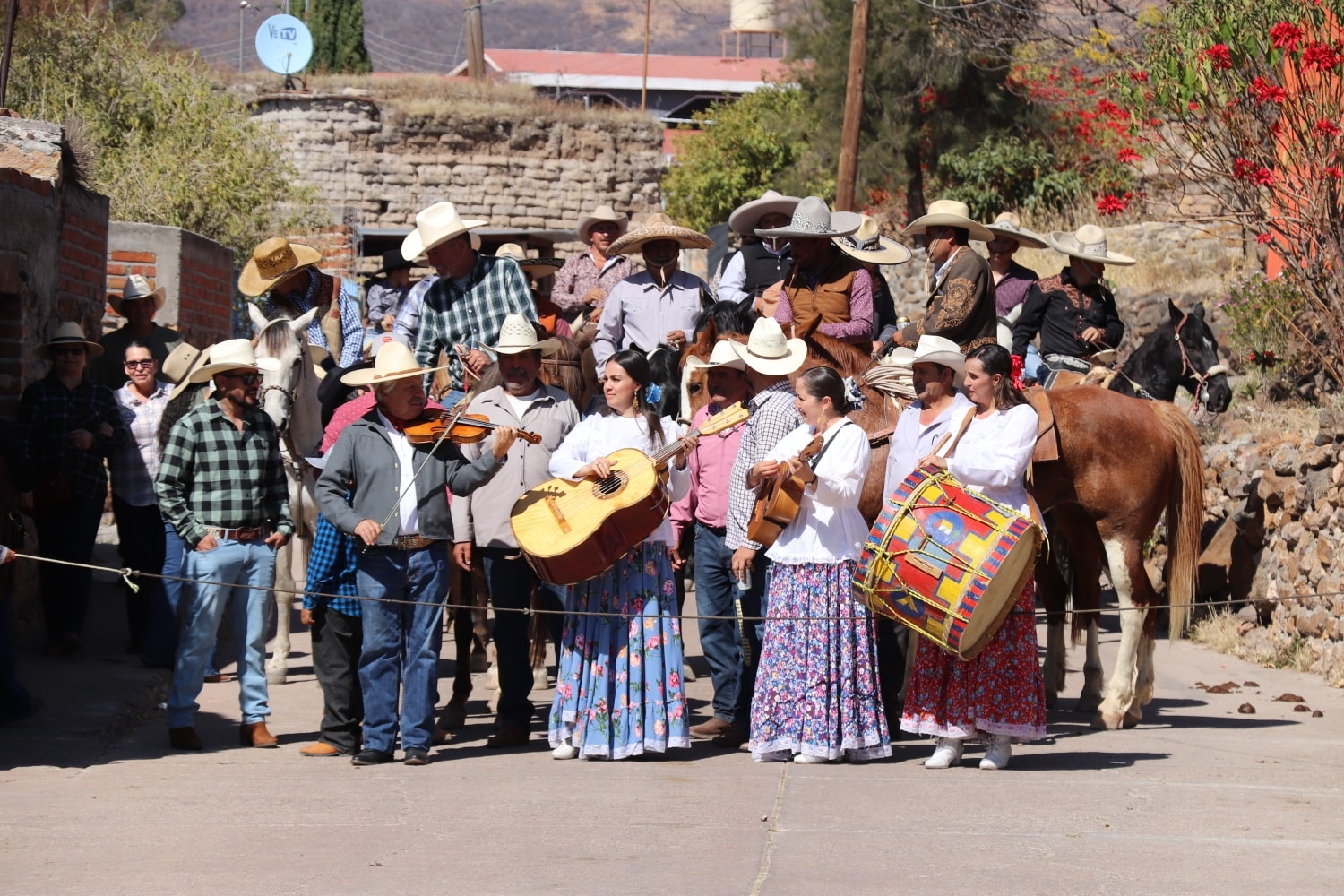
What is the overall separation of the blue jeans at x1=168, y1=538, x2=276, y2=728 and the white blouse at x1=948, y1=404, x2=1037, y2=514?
3.48 meters

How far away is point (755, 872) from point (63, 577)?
587 centimetres

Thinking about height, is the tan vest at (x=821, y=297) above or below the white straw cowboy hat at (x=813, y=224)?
below

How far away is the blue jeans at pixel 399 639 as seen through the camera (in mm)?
7969

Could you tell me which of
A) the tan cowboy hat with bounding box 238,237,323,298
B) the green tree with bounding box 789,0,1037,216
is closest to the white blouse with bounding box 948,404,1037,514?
the tan cowboy hat with bounding box 238,237,323,298

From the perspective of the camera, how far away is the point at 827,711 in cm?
805

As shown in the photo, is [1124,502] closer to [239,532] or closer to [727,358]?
[727,358]

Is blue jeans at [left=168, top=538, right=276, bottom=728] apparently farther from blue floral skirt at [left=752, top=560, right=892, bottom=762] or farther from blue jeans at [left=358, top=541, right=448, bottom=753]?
blue floral skirt at [left=752, top=560, right=892, bottom=762]

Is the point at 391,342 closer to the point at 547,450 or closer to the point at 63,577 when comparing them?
the point at 547,450

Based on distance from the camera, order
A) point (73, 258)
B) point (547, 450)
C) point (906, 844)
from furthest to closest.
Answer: point (73, 258) → point (547, 450) → point (906, 844)

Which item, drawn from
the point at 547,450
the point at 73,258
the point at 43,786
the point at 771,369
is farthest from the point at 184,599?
the point at 73,258

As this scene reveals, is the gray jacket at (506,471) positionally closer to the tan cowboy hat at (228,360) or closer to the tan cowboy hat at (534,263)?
the tan cowboy hat at (228,360)

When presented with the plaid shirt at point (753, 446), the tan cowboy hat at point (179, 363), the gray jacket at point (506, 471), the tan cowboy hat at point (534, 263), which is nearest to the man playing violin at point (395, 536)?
the gray jacket at point (506, 471)

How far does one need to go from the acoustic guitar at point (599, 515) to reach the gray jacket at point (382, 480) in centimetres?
31

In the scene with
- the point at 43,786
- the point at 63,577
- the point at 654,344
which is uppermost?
the point at 654,344
